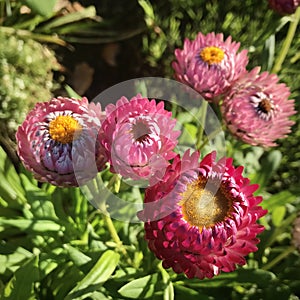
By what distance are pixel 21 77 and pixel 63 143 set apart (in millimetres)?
1141

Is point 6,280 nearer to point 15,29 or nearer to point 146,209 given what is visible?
point 146,209

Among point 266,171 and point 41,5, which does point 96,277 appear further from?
Result: point 41,5

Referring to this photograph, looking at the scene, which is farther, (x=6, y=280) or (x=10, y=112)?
(x=10, y=112)

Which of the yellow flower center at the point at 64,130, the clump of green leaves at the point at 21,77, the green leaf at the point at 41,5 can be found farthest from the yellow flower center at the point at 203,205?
the clump of green leaves at the point at 21,77

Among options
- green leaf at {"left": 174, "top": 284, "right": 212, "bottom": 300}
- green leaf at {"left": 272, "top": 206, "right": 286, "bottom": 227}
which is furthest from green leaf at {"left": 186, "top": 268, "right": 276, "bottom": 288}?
green leaf at {"left": 272, "top": 206, "right": 286, "bottom": 227}

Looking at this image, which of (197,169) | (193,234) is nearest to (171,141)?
(197,169)

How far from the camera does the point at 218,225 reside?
976 millimetres

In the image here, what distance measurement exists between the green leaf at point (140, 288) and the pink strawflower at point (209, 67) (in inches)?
18.9

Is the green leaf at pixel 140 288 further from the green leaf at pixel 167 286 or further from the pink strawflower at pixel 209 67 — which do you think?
the pink strawflower at pixel 209 67

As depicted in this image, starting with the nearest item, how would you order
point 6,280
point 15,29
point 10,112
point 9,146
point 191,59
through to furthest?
point 191,59 < point 6,280 < point 9,146 < point 10,112 < point 15,29

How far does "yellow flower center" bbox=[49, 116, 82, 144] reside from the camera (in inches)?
39.5

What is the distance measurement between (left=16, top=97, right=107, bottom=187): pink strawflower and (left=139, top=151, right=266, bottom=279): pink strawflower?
0.14 metres

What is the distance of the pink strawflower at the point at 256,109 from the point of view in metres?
1.28

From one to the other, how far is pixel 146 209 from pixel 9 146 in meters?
0.92
